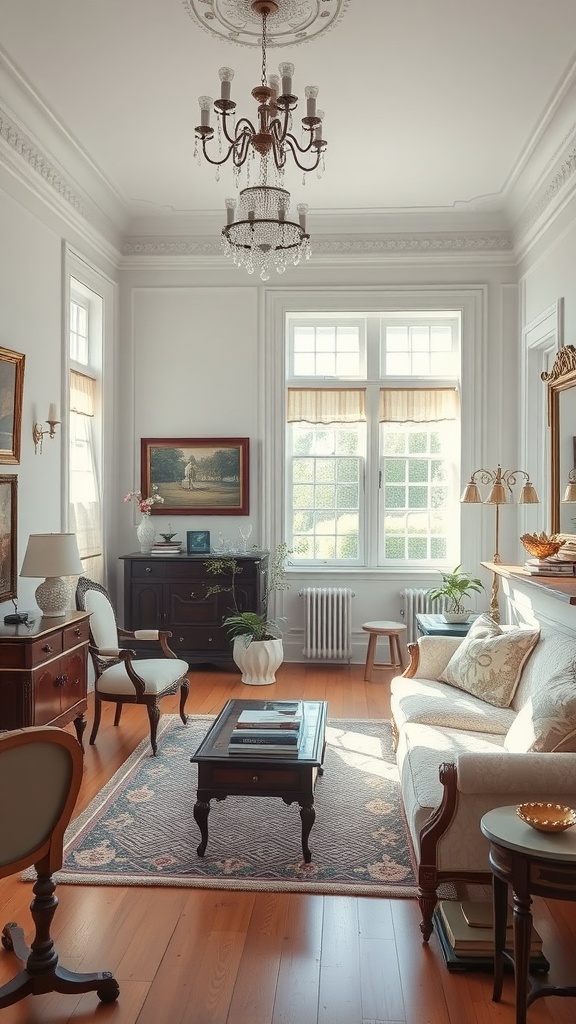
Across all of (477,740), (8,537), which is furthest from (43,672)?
(477,740)

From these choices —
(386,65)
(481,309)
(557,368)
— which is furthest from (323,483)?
(386,65)

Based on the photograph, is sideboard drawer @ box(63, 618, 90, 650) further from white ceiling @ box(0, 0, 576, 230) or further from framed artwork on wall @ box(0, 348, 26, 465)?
white ceiling @ box(0, 0, 576, 230)

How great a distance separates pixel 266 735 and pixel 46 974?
1.35 metres

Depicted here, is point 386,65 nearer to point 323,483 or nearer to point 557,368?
point 557,368

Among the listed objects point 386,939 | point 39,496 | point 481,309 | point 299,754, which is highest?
point 481,309

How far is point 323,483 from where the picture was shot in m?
7.38

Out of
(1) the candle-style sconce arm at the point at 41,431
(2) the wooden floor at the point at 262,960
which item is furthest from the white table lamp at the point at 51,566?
(2) the wooden floor at the point at 262,960

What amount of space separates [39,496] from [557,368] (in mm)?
3597

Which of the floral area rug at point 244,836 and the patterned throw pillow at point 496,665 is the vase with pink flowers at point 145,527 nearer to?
the floral area rug at point 244,836

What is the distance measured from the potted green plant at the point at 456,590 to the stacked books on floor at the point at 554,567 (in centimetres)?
129

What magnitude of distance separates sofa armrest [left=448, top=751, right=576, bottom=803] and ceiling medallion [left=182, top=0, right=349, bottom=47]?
353 centimetres

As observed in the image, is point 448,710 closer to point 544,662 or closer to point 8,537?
point 544,662

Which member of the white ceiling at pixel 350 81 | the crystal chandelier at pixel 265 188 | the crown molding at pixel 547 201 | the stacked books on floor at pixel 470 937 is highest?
the white ceiling at pixel 350 81

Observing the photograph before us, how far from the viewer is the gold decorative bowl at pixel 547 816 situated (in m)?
2.29
